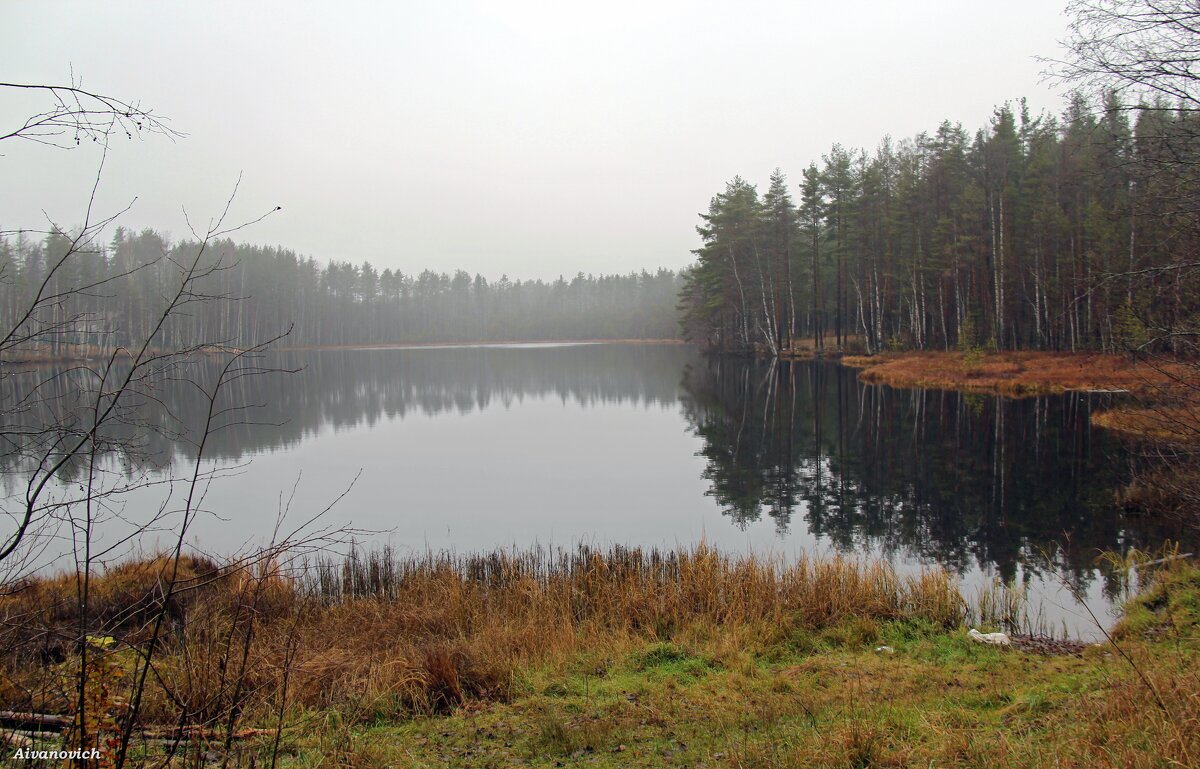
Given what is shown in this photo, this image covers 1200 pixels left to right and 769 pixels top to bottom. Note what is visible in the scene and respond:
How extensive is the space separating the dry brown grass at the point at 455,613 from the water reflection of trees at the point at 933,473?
3715mm

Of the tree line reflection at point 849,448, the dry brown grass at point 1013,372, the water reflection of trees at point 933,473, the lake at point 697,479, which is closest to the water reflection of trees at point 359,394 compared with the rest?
the tree line reflection at point 849,448

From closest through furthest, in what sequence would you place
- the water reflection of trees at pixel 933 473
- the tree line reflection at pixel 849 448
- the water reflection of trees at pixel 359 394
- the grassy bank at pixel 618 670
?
the grassy bank at pixel 618 670
the tree line reflection at pixel 849 448
the water reflection of trees at pixel 933 473
the water reflection of trees at pixel 359 394

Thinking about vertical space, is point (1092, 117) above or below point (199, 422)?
above

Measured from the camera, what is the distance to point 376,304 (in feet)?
458

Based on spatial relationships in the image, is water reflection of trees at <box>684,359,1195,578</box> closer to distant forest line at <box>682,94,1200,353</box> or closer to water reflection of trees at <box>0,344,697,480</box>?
distant forest line at <box>682,94,1200,353</box>

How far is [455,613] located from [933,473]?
1428 centimetres

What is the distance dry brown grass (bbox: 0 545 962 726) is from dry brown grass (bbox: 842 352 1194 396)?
2373 cm

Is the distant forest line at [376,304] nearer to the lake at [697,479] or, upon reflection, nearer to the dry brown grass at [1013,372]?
the lake at [697,479]

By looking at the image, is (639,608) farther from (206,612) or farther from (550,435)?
(550,435)

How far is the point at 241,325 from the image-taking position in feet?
324

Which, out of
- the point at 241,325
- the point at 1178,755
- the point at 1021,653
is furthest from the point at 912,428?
the point at 241,325

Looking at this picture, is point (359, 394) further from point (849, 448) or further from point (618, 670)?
point (618, 670)

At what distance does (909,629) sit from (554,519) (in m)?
8.78

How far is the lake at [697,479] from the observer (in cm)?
1266
